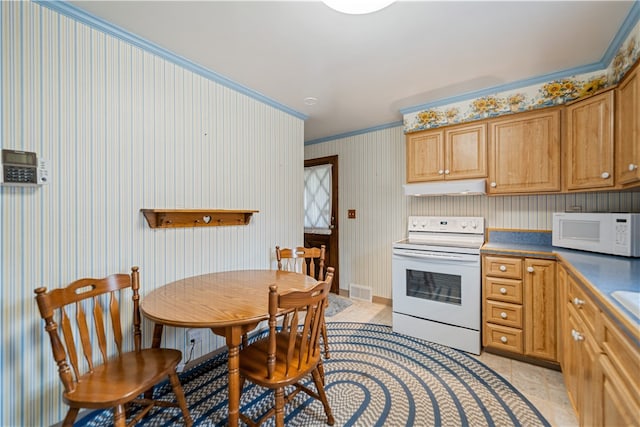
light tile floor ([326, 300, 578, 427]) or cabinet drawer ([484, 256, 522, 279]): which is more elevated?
cabinet drawer ([484, 256, 522, 279])

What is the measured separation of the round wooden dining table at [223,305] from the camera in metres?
1.32

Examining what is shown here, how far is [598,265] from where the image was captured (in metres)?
1.66

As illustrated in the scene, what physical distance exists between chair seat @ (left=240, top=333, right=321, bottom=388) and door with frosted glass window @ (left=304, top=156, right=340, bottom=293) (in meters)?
2.48

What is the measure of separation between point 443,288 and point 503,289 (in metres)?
0.46

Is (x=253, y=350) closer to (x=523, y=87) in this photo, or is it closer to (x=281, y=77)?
(x=281, y=77)

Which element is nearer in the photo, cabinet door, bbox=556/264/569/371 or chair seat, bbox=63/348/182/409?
chair seat, bbox=63/348/182/409

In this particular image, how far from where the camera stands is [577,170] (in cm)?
216

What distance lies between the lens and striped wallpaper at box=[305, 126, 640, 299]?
109 inches

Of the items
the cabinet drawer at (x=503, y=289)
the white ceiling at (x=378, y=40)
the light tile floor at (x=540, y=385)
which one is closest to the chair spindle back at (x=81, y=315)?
the white ceiling at (x=378, y=40)

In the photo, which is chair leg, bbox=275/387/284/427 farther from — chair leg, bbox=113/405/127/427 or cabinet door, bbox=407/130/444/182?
cabinet door, bbox=407/130/444/182

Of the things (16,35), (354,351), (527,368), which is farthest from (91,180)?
(527,368)

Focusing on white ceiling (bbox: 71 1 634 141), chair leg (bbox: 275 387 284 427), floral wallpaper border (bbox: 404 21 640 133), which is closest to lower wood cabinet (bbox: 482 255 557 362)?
floral wallpaper border (bbox: 404 21 640 133)

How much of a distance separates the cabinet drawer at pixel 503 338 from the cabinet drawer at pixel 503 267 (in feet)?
1.41

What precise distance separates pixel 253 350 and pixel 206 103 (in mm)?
1887
